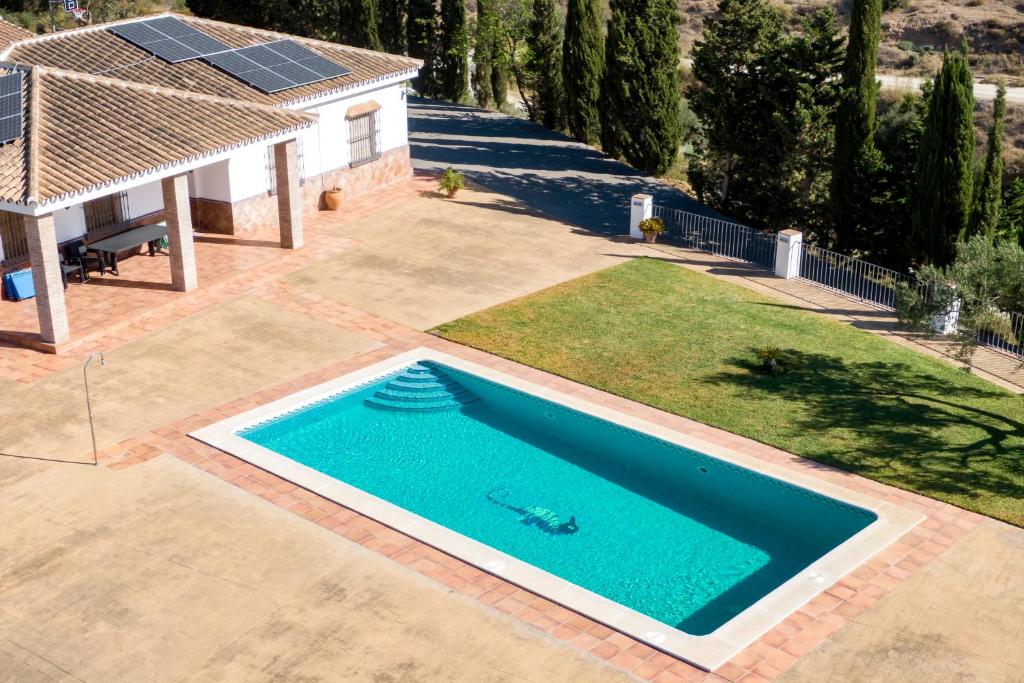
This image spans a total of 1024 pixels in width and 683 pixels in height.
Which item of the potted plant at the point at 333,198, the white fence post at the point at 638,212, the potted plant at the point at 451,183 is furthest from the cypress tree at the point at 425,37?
the white fence post at the point at 638,212

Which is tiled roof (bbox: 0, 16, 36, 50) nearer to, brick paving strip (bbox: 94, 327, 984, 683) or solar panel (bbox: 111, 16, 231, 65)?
solar panel (bbox: 111, 16, 231, 65)

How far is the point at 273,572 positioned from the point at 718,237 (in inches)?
741

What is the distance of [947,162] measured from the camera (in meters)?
28.7

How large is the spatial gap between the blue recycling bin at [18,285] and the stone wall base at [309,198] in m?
5.74

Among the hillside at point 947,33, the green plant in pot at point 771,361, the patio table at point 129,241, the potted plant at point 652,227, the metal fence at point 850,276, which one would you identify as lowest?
the green plant in pot at point 771,361

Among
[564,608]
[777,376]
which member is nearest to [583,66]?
[777,376]

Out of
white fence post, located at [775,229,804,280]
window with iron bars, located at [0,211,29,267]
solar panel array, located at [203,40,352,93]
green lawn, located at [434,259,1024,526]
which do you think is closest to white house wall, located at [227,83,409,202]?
solar panel array, located at [203,40,352,93]

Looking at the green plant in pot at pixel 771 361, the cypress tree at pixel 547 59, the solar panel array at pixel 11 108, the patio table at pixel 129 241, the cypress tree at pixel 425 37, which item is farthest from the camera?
the cypress tree at pixel 425 37

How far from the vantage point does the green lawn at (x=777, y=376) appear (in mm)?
21625

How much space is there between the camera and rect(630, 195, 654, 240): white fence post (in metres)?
32.9

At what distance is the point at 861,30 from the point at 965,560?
704 inches

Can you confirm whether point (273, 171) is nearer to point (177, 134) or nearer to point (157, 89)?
point (157, 89)

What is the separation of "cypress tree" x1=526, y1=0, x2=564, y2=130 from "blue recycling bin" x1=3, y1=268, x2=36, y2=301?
23722mm

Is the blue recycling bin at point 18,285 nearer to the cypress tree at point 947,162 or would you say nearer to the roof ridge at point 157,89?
the roof ridge at point 157,89
